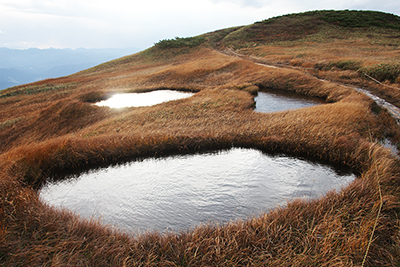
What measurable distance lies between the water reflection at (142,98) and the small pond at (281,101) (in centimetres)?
1000

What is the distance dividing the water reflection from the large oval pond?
15.8 meters

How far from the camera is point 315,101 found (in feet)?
60.8

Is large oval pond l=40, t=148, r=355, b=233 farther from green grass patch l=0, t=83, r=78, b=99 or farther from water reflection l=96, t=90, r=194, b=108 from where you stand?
green grass patch l=0, t=83, r=78, b=99

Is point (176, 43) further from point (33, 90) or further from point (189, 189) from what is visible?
point (189, 189)

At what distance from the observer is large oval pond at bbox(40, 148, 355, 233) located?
6.31m

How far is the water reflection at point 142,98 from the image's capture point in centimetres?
A: 2440

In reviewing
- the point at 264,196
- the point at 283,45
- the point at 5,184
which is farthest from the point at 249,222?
the point at 283,45

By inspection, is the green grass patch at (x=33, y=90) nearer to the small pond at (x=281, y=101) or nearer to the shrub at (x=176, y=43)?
the small pond at (x=281, y=101)

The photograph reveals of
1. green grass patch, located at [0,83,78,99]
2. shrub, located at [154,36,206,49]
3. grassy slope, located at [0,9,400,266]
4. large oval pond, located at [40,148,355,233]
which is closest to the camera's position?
grassy slope, located at [0,9,400,266]

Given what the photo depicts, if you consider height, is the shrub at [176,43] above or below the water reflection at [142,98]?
above

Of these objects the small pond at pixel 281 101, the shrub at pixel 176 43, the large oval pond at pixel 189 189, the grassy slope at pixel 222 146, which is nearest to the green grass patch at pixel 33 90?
the grassy slope at pixel 222 146

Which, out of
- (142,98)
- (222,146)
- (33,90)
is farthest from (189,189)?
(33,90)

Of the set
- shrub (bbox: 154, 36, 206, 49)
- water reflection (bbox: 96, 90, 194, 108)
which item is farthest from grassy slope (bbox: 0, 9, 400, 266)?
shrub (bbox: 154, 36, 206, 49)

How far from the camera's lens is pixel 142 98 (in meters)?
26.9
